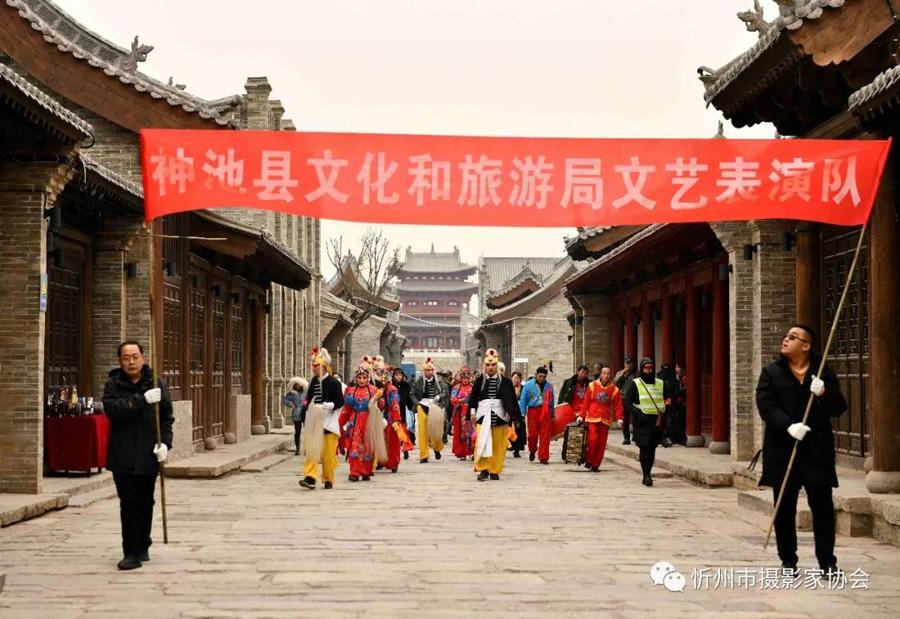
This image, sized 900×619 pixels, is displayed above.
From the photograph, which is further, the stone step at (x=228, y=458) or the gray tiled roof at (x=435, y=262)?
the gray tiled roof at (x=435, y=262)

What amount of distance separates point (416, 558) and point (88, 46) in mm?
18094

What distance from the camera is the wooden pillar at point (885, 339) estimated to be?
1202cm

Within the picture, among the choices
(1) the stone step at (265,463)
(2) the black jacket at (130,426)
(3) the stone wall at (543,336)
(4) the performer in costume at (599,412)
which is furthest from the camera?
(3) the stone wall at (543,336)

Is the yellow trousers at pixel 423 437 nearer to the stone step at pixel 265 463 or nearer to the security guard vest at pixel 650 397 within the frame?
the stone step at pixel 265 463

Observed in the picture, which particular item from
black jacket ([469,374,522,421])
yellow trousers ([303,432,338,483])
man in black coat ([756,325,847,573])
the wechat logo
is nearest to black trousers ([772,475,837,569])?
man in black coat ([756,325,847,573])

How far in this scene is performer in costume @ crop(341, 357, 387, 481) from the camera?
18234 mm

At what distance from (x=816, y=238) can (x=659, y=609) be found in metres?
8.76

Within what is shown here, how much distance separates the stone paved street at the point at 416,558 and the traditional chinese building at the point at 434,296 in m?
86.9

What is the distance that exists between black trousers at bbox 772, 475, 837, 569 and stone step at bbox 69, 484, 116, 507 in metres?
7.90

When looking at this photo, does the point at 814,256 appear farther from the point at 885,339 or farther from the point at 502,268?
the point at 502,268

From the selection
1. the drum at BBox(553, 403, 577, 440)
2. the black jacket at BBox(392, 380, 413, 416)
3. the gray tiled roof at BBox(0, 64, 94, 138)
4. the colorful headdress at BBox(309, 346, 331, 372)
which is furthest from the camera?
the drum at BBox(553, 403, 577, 440)

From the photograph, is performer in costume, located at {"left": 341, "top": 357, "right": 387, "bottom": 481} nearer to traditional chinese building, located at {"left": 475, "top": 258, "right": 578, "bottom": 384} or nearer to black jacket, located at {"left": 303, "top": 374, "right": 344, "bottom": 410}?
black jacket, located at {"left": 303, "top": 374, "right": 344, "bottom": 410}

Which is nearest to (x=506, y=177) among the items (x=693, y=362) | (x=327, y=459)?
(x=327, y=459)

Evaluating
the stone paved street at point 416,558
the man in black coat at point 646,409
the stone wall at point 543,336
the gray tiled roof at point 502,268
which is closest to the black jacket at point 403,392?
the man in black coat at point 646,409
